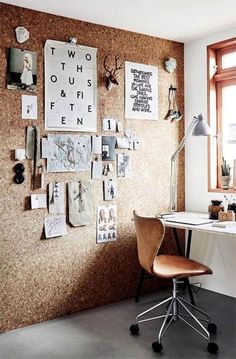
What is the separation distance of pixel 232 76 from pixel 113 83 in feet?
3.56

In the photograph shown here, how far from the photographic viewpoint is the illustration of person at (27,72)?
3.11m

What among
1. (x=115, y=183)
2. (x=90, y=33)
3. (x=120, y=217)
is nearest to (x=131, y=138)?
(x=115, y=183)

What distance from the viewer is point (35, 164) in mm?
3182

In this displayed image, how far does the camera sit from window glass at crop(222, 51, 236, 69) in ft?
12.6

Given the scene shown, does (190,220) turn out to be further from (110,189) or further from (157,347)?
(157,347)

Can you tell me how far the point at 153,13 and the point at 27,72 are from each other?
107cm

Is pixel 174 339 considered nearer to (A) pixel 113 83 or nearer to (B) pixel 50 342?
(B) pixel 50 342

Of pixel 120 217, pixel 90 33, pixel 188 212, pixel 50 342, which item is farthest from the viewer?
pixel 188 212

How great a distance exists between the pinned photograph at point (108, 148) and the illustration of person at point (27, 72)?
77 cm

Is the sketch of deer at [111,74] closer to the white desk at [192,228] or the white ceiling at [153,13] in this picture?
the white ceiling at [153,13]

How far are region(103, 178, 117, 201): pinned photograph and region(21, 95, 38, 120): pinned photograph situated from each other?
0.83 m

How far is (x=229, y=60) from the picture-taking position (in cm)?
387

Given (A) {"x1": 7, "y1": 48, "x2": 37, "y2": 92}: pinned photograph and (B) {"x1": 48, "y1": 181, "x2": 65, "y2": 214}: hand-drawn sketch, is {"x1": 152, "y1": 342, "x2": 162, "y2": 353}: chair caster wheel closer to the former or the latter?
(B) {"x1": 48, "y1": 181, "x2": 65, "y2": 214}: hand-drawn sketch

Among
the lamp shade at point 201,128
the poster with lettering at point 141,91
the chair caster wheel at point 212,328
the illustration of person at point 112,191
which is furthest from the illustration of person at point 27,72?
the chair caster wheel at point 212,328
